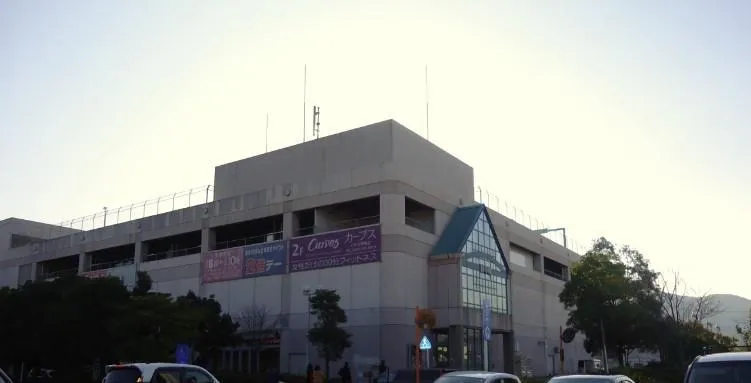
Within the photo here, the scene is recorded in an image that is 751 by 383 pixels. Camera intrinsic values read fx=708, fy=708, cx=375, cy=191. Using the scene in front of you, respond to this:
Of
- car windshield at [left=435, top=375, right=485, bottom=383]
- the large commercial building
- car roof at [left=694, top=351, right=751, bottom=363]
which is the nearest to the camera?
car roof at [left=694, top=351, right=751, bottom=363]

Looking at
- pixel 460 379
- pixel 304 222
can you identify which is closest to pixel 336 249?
pixel 304 222

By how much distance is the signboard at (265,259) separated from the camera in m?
47.4

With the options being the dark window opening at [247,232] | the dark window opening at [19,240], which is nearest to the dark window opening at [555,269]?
the dark window opening at [247,232]

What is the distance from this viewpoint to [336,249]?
44719mm

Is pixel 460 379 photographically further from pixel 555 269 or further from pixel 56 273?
pixel 56 273

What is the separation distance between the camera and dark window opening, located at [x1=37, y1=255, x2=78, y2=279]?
6712 cm

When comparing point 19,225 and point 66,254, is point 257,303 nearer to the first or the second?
point 66,254

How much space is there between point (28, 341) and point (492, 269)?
95.6 ft

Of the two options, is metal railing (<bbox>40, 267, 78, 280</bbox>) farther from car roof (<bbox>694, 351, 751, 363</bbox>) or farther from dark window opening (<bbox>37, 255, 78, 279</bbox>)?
car roof (<bbox>694, 351, 751, 363</bbox>)

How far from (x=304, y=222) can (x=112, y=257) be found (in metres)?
24.8

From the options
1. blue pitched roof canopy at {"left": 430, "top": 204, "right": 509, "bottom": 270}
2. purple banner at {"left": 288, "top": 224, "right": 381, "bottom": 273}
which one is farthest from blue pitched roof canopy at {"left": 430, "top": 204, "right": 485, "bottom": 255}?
purple banner at {"left": 288, "top": 224, "right": 381, "bottom": 273}

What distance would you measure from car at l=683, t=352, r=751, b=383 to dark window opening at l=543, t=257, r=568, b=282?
59674 mm

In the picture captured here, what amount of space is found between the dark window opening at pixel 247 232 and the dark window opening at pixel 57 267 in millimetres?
20334

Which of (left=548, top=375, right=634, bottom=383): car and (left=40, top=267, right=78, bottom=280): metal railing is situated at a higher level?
A: (left=40, top=267, right=78, bottom=280): metal railing
